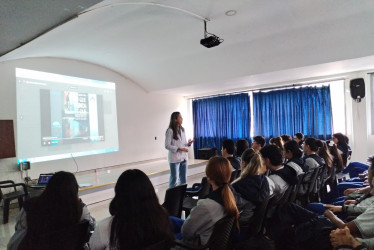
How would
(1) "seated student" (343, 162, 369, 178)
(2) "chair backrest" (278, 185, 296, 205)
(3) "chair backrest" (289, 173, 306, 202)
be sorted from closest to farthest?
(2) "chair backrest" (278, 185, 296, 205) → (3) "chair backrest" (289, 173, 306, 202) → (1) "seated student" (343, 162, 369, 178)

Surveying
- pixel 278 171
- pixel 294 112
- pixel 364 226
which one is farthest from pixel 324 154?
pixel 294 112

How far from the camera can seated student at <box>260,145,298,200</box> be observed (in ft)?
7.74

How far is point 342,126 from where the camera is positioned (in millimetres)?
5895

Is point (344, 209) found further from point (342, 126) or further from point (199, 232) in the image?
point (342, 126)

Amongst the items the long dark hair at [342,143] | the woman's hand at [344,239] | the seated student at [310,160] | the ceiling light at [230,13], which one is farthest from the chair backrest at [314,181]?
the ceiling light at [230,13]

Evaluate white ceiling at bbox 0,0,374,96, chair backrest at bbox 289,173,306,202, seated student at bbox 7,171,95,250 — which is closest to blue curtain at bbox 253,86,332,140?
white ceiling at bbox 0,0,374,96

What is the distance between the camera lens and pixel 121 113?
623 centimetres

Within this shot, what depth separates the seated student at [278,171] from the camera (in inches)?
92.9

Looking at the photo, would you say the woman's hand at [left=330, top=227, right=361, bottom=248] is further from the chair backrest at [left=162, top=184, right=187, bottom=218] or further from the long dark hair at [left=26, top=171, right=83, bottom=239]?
the long dark hair at [left=26, top=171, right=83, bottom=239]

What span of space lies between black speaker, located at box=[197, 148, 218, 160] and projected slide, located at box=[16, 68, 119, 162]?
9.15 feet

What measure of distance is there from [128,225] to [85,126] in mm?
4448

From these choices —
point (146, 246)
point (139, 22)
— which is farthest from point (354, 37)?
point (146, 246)

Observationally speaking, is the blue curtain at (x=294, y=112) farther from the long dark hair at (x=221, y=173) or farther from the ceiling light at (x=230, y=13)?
the long dark hair at (x=221, y=173)

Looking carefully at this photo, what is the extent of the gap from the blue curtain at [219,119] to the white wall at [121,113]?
0.70 m
